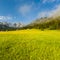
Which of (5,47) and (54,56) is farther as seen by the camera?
(5,47)

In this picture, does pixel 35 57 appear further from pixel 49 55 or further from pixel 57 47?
pixel 57 47

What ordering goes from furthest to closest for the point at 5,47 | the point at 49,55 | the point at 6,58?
1. the point at 5,47
2. the point at 49,55
3. the point at 6,58

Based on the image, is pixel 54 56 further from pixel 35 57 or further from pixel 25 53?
pixel 25 53

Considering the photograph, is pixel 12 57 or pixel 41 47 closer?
pixel 12 57

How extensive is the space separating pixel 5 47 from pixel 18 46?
3219 mm

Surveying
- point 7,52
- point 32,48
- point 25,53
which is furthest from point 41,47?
point 7,52

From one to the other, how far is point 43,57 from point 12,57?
6467 millimetres

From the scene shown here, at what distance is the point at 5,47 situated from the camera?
36.7 metres

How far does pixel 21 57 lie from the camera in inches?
1282

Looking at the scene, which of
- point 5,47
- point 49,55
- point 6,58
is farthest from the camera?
point 5,47

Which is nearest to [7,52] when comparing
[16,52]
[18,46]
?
[16,52]

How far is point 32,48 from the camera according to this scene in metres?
37.2

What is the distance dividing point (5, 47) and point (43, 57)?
960 cm

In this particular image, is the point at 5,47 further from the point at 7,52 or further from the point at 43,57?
the point at 43,57
